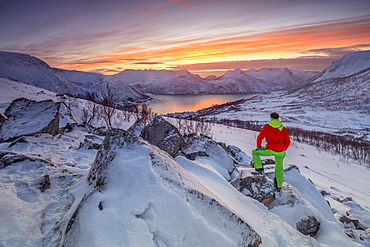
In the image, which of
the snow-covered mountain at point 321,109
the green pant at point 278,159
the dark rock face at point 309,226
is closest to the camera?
the dark rock face at point 309,226

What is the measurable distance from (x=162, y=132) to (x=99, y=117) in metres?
23.5

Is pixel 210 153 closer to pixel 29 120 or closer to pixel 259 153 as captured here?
pixel 259 153

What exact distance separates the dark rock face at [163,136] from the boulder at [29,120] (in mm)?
4728

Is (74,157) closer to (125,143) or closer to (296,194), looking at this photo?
(125,143)

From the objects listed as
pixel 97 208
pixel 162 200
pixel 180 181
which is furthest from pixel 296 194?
pixel 97 208

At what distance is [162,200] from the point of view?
289 cm

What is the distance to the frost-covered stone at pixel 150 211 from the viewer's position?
246 centimetres

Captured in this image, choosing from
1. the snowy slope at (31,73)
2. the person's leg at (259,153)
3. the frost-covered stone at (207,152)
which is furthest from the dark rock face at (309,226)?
the snowy slope at (31,73)

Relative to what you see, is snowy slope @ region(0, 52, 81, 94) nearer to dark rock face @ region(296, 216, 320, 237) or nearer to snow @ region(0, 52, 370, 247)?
snow @ region(0, 52, 370, 247)

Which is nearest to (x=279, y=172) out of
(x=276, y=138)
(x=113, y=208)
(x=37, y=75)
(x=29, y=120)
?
(x=276, y=138)

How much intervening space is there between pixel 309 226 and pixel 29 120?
1269 centimetres

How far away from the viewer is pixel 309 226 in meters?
4.58

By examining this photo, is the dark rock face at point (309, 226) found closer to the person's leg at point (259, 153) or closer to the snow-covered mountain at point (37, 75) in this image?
the person's leg at point (259, 153)

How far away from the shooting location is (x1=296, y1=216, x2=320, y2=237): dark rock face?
4.50 meters
